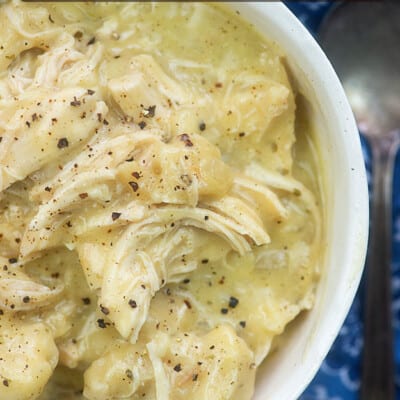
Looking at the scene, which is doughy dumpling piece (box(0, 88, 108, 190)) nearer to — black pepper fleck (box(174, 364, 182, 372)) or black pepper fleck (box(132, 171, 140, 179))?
black pepper fleck (box(132, 171, 140, 179))

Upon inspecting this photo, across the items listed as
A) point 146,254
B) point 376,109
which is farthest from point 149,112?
point 376,109

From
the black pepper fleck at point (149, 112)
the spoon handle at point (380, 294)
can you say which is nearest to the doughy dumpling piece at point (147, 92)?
the black pepper fleck at point (149, 112)

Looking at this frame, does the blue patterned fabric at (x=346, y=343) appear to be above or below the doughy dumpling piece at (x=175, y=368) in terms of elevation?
below

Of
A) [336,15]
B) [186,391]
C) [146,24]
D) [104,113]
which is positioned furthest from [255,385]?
[336,15]

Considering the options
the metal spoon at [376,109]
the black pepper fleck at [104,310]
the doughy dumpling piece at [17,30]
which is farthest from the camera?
the metal spoon at [376,109]

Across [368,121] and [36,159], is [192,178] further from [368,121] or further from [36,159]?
[368,121]

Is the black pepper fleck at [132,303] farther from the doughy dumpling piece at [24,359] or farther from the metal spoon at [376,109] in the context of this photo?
the metal spoon at [376,109]

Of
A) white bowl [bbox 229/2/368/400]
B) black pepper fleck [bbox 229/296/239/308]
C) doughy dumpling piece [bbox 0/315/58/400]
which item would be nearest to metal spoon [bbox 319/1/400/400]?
white bowl [bbox 229/2/368/400]
